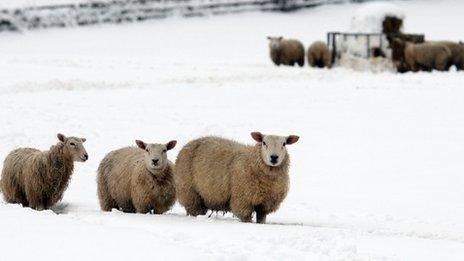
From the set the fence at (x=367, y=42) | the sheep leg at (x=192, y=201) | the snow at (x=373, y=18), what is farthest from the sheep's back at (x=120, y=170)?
the snow at (x=373, y=18)

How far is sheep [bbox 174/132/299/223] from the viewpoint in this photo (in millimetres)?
10000

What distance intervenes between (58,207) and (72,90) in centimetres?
1261

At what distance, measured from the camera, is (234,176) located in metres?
10.2

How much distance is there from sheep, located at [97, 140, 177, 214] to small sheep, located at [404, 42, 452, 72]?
71.5ft

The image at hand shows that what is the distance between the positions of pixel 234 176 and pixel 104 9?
127ft

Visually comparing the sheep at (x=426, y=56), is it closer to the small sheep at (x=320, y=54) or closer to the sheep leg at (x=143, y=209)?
the small sheep at (x=320, y=54)

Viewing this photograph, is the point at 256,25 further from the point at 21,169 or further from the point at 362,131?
the point at 21,169

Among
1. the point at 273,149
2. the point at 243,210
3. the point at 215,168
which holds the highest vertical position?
the point at 273,149

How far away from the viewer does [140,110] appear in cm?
2005

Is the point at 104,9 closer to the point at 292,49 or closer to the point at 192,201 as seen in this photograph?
the point at 292,49

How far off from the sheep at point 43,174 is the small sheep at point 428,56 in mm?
22004

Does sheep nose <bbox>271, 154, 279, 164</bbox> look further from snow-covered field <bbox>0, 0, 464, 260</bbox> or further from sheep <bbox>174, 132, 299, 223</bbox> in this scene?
snow-covered field <bbox>0, 0, 464, 260</bbox>

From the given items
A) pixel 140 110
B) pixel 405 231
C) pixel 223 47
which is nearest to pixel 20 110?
→ pixel 140 110

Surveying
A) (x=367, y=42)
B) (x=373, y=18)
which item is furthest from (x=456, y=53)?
(x=373, y=18)
